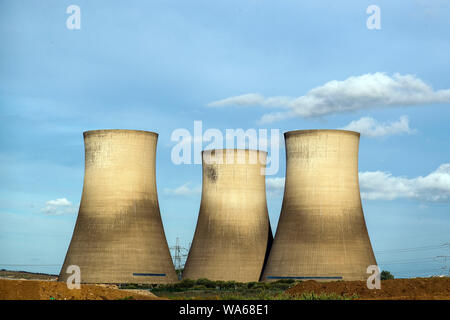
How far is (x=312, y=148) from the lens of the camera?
33.8 m

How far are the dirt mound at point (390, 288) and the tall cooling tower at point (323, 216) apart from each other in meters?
9.28

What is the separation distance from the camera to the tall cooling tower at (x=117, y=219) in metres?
34.4

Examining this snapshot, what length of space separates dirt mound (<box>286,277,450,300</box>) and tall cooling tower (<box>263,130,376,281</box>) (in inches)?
365

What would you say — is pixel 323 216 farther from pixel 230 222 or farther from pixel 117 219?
pixel 117 219

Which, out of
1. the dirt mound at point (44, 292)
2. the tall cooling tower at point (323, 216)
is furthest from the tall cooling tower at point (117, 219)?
the dirt mound at point (44, 292)

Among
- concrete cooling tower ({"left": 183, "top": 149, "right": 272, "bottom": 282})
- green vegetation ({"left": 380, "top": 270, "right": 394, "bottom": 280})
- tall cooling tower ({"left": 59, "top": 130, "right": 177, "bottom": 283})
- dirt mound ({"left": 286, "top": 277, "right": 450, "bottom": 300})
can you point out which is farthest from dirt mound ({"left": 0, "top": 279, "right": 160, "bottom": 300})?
green vegetation ({"left": 380, "top": 270, "right": 394, "bottom": 280})

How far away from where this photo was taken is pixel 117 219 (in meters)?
34.5

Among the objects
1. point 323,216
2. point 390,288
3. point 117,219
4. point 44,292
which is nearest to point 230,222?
point 323,216

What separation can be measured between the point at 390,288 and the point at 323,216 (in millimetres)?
11692

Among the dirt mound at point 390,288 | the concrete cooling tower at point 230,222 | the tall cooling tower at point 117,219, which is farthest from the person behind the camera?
the concrete cooling tower at point 230,222

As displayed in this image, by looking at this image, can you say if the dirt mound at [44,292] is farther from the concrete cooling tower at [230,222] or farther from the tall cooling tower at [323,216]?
the concrete cooling tower at [230,222]

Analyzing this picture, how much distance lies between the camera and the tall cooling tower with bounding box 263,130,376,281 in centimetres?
3338

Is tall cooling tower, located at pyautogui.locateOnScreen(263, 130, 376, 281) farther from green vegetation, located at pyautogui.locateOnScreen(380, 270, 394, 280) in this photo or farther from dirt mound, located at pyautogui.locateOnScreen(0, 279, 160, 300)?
dirt mound, located at pyautogui.locateOnScreen(0, 279, 160, 300)
